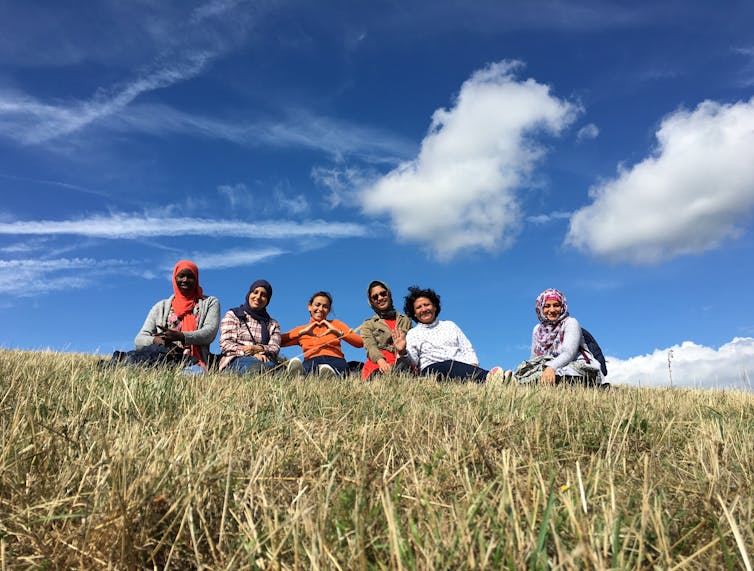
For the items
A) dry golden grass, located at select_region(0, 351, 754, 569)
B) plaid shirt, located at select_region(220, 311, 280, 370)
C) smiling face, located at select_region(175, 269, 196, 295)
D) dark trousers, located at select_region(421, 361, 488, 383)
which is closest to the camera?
dry golden grass, located at select_region(0, 351, 754, 569)

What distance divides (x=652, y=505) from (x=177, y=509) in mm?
1768

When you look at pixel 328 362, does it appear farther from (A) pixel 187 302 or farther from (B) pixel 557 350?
(B) pixel 557 350

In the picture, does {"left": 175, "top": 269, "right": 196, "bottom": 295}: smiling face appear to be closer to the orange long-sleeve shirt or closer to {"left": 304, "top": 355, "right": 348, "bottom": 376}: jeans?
the orange long-sleeve shirt

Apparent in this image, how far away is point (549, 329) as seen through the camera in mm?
8727

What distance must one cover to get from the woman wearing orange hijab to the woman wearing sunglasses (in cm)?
266

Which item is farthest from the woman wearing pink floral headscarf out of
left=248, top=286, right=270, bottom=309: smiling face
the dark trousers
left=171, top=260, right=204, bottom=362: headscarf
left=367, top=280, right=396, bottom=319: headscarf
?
left=171, top=260, right=204, bottom=362: headscarf

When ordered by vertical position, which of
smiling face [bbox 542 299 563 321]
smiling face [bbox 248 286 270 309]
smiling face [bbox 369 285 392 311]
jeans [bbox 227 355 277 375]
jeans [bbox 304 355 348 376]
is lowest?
jeans [bbox 227 355 277 375]

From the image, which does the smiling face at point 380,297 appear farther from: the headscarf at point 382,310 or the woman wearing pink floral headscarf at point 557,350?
the woman wearing pink floral headscarf at point 557,350

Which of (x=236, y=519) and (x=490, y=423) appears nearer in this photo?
(x=236, y=519)

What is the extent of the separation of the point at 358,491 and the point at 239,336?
7.52 meters

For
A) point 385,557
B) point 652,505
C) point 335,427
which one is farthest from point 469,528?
point 335,427

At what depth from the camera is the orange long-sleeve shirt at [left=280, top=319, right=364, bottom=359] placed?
393 inches

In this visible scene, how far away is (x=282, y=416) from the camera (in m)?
3.37

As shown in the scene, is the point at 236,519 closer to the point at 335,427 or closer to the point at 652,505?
the point at 335,427
